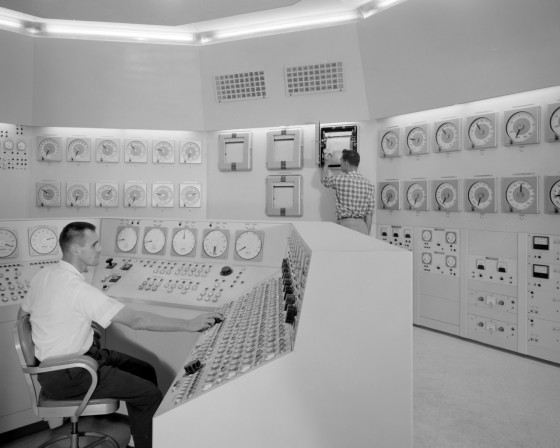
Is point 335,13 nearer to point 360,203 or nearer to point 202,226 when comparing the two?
point 360,203

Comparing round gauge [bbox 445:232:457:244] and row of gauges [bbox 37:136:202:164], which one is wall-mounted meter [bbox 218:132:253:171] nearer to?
row of gauges [bbox 37:136:202:164]

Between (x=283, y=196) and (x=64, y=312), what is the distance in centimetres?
315

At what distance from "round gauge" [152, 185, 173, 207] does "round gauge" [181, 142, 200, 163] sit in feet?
1.35

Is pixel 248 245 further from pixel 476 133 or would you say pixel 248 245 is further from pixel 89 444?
pixel 476 133

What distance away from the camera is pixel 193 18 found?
359 centimetres

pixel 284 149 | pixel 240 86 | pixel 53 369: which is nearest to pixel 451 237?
pixel 284 149

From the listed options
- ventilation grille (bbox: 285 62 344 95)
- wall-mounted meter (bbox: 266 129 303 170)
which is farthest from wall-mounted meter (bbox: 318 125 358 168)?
ventilation grille (bbox: 285 62 344 95)

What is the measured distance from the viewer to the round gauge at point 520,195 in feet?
10.5

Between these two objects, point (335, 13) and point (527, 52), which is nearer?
point (527, 52)

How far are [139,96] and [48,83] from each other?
0.94 m

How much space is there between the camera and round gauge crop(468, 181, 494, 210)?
3453mm

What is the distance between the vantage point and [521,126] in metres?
3.25

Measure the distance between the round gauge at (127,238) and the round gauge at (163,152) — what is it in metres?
2.17

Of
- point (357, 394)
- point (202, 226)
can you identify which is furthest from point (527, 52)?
point (357, 394)
